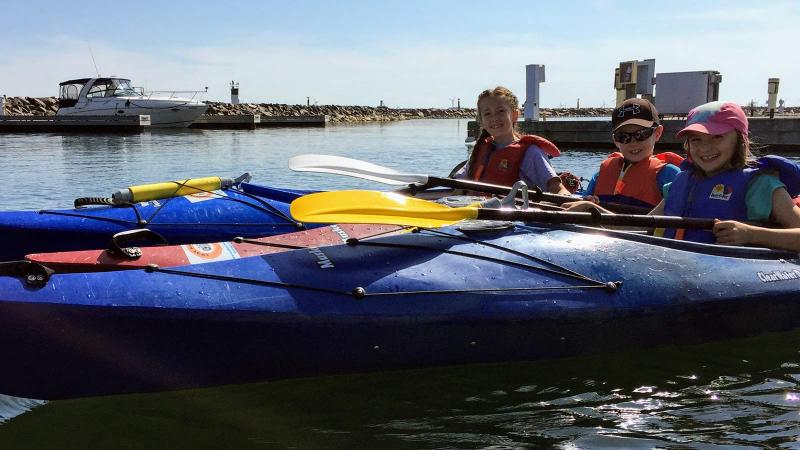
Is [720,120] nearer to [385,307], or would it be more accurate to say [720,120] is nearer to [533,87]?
[385,307]

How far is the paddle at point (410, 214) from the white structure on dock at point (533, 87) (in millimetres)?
20410

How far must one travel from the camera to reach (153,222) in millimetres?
5699

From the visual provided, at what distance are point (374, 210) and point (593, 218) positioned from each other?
119 centimetres

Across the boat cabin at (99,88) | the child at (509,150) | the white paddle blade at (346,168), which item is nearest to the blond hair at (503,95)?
the child at (509,150)

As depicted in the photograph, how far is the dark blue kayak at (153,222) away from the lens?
5.48 meters

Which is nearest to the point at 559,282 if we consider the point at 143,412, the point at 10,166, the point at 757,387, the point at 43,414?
the point at 757,387

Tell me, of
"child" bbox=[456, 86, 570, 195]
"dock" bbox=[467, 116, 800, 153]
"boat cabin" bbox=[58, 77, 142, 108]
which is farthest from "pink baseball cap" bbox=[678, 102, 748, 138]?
"boat cabin" bbox=[58, 77, 142, 108]

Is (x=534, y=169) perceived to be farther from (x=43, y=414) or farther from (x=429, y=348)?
(x=43, y=414)

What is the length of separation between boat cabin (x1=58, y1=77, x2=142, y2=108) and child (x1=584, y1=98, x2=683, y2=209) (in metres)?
35.3

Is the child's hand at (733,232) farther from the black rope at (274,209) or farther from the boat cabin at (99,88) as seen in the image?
the boat cabin at (99,88)

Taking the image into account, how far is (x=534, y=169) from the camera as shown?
5.64 metres

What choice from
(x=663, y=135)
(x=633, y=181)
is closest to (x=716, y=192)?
(x=633, y=181)

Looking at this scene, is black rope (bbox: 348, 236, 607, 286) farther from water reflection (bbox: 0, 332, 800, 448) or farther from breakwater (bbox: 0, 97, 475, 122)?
breakwater (bbox: 0, 97, 475, 122)

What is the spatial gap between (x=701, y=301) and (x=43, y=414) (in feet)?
10.6
